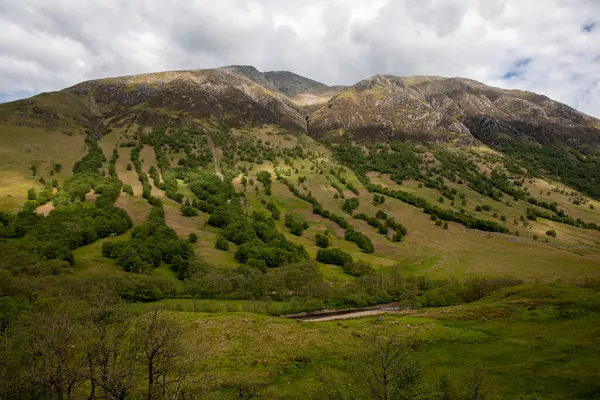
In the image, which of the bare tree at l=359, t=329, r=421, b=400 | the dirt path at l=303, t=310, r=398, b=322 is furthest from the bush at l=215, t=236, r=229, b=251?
the bare tree at l=359, t=329, r=421, b=400

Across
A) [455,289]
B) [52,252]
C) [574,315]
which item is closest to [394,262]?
[455,289]

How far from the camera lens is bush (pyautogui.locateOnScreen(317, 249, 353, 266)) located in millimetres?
166750

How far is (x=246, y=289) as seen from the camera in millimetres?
124875

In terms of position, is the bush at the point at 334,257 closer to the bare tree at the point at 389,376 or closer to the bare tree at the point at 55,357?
the bare tree at the point at 389,376

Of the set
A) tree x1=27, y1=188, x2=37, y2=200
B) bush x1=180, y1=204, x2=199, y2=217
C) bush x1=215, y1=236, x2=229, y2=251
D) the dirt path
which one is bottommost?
the dirt path

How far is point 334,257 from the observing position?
552ft

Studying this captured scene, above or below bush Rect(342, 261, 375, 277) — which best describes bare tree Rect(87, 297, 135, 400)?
above

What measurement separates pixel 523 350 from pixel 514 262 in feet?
386

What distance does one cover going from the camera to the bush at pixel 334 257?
166750mm

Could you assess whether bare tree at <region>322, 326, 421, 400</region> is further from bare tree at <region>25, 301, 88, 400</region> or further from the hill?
bare tree at <region>25, 301, 88, 400</region>

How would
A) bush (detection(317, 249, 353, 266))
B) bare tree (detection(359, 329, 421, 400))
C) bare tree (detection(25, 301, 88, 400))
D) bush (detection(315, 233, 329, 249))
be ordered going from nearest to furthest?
bare tree (detection(25, 301, 88, 400)) → bare tree (detection(359, 329, 421, 400)) → bush (detection(317, 249, 353, 266)) → bush (detection(315, 233, 329, 249))

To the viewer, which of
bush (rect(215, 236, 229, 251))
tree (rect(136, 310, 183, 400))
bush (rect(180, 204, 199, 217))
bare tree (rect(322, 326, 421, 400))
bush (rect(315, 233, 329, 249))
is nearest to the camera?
tree (rect(136, 310, 183, 400))

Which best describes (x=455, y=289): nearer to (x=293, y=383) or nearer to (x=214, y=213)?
(x=293, y=383)

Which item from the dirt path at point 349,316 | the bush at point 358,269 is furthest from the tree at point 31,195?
the bush at point 358,269
